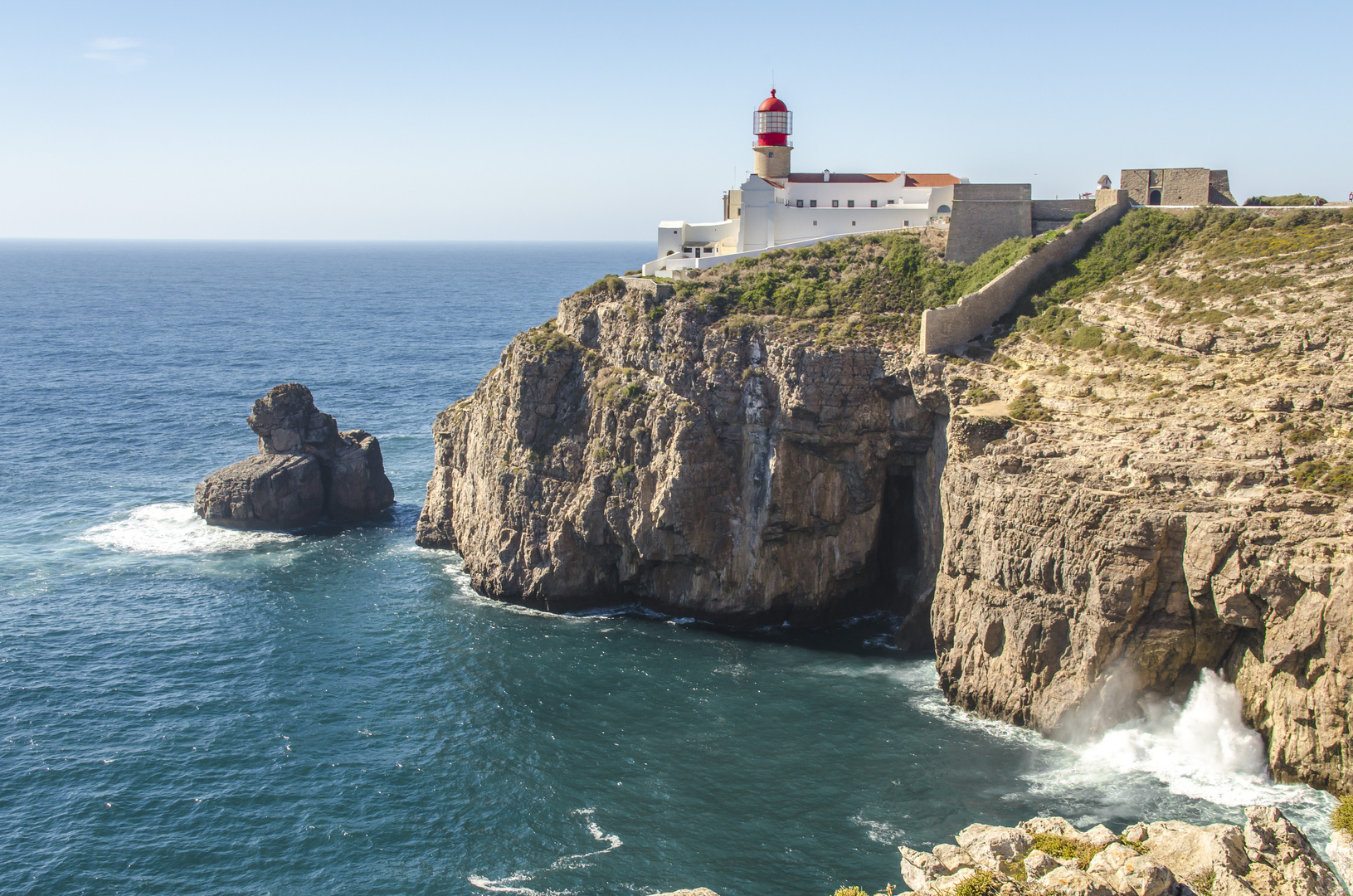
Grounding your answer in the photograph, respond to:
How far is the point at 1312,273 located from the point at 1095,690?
22.7m

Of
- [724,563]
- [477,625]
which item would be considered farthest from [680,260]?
[477,625]

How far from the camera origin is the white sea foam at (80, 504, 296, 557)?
234 feet

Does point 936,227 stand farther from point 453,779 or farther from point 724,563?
point 453,779

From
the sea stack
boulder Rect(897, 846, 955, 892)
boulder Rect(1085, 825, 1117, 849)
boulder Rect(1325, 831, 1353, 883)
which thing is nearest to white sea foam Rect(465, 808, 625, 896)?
boulder Rect(897, 846, 955, 892)

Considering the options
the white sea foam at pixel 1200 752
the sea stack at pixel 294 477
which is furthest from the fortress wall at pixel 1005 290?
the sea stack at pixel 294 477

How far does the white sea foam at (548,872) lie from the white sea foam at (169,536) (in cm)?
4215

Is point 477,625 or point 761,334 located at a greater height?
point 761,334

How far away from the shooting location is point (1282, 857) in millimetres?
24719

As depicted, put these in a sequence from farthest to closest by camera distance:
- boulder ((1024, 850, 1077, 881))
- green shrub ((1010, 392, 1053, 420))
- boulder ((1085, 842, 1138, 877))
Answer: green shrub ((1010, 392, 1053, 420))
boulder ((1024, 850, 1077, 881))
boulder ((1085, 842, 1138, 877))

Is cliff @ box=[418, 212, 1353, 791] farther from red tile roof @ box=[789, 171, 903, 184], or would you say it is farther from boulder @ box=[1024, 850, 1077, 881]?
boulder @ box=[1024, 850, 1077, 881]

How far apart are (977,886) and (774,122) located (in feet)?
217

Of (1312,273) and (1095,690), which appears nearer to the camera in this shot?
(1095,690)

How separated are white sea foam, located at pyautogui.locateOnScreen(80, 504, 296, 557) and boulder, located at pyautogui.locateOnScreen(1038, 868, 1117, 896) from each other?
198 feet

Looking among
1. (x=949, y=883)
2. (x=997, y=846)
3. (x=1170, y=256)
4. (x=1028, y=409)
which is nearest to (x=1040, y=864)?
(x=997, y=846)
